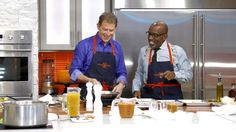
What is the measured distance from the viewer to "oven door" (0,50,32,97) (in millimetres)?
5000

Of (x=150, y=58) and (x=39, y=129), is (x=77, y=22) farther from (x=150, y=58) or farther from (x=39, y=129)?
(x=39, y=129)

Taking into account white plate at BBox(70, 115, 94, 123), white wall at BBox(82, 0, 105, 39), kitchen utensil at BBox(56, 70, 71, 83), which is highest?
white wall at BBox(82, 0, 105, 39)

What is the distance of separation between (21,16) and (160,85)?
1823 mm

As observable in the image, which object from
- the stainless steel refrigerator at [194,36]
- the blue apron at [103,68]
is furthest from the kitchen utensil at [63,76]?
the blue apron at [103,68]

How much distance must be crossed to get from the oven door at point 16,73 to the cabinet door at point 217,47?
2.07 meters

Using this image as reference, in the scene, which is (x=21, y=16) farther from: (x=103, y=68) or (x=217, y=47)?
(x=217, y=47)

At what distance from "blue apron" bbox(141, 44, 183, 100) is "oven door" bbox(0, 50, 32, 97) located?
139cm

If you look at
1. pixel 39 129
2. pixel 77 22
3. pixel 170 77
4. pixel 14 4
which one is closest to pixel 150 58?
pixel 170 77

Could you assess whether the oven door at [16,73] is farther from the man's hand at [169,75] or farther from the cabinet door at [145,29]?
the man's hand at [169,75]

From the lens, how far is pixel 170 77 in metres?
4.38

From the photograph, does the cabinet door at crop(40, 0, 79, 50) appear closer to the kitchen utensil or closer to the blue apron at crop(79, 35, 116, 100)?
the kitchen utensil

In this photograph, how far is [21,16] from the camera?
506cm

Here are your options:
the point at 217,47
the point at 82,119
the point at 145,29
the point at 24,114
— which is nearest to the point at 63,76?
the point at 145,29

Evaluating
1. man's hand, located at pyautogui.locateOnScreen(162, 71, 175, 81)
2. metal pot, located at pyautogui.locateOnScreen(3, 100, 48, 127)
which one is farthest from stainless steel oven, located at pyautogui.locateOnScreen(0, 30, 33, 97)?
metal pot, located at pyautogui.locateOnScreen(3, 100, 48, 127)
